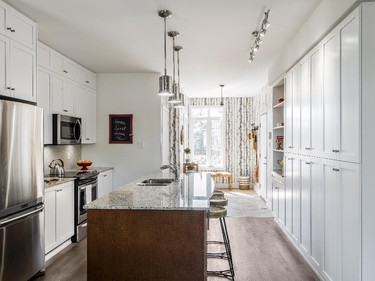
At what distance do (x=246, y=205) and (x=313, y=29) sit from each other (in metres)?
4.48

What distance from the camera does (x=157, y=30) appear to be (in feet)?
12.0

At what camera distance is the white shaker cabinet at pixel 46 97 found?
13.2 feet

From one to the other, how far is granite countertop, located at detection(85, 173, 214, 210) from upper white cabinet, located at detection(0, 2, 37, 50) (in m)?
1.81

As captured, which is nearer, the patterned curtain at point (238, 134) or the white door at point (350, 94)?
the white door at point (350, 94)

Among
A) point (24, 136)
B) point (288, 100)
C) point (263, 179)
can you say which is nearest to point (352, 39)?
point (288, 100)

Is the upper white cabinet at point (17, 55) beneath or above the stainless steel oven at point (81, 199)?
above

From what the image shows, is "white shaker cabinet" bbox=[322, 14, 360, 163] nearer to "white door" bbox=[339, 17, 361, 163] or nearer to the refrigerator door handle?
"white door" bbox=[339, 17, 361, 163]

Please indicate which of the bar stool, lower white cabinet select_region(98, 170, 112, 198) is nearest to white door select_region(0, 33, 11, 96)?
the bar stool

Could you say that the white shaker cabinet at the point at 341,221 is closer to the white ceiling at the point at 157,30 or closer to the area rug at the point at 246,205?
the white ceiling at the point at 157,30

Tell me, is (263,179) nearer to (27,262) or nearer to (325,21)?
(325,21)

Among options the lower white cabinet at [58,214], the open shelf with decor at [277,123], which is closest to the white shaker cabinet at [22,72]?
the lower white cabinet at [58,214]

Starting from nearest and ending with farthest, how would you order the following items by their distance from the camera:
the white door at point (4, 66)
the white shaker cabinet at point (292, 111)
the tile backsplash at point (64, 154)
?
1. the white door at point (4, 66)
2. the white shaker cabinet at point (292, 111)
3. the tile backsplash at point (64, 154)

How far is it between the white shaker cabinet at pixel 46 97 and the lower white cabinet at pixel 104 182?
1.23 meters

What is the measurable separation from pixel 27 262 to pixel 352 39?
3.41m
